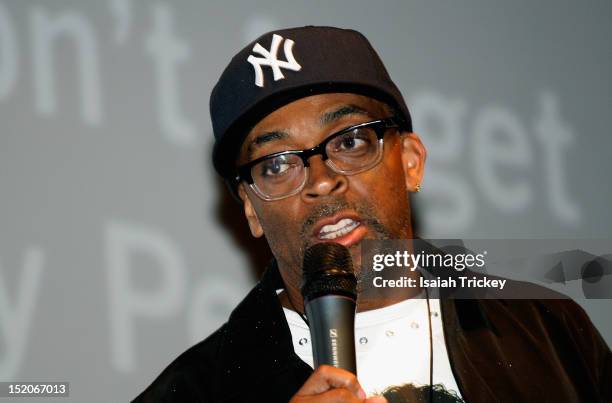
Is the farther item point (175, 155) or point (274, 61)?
point (175, 155)

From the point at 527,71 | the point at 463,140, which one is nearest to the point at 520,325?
the point at 463,140

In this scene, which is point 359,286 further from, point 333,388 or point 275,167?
point 333,388

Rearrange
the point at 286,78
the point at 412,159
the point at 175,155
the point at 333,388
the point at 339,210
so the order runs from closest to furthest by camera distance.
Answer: the point at 333,388, the point at 339,210, the point at 286,78, the point at 412,159, the point at 175,155

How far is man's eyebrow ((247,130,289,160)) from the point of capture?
2.31 metres

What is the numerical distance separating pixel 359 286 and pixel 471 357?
13.6 inches

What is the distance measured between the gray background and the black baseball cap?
0.59 m

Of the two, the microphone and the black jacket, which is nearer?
the microphone

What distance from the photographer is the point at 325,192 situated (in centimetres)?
221

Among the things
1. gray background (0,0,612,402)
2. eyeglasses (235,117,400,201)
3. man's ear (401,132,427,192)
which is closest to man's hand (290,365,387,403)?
eyeglasses (235,117,400,201)

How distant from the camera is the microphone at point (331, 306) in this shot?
157cm

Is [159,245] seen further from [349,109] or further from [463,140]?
[463,140]

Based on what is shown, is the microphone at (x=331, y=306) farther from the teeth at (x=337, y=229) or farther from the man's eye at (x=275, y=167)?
the man's eye at (x=275, y=167)

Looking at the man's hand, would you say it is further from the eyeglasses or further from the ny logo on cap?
the ny logo on cap

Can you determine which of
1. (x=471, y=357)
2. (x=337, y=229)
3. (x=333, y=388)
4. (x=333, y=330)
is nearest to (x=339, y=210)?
(x=337, y=229)
